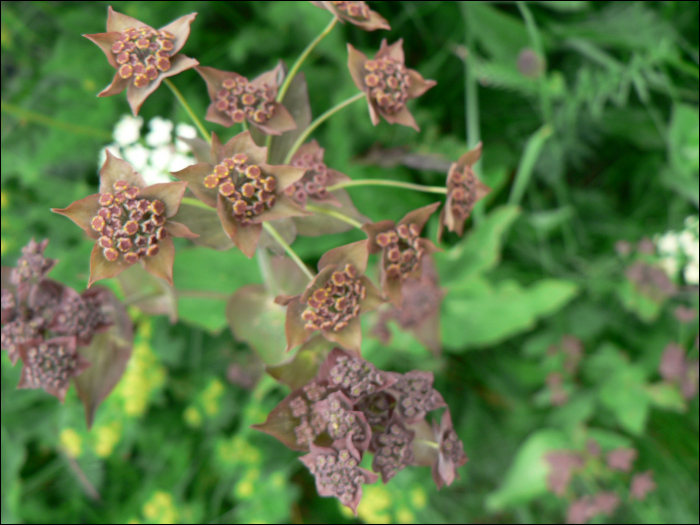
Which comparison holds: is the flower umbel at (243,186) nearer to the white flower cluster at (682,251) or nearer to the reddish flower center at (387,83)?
the reddish flower center at (387,83)

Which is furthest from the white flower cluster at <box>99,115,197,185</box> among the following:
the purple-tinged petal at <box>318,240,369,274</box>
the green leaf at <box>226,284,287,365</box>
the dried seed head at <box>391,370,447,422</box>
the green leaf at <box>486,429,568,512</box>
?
the green leaf at <box>486,429,568,512</box>

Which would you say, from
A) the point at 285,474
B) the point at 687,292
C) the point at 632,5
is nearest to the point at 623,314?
the point at 687,292

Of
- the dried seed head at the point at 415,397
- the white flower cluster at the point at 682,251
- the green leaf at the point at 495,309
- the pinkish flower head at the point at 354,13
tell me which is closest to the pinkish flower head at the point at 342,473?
the dried seed head at the point at 415,397

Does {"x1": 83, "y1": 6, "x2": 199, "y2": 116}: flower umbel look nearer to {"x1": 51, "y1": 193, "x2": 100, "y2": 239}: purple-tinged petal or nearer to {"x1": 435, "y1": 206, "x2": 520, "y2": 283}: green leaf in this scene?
{"x1": 51, "y1": 193, "x2": 100, "y2": 239}: purple-tinged petal

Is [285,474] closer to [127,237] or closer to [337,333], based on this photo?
[337,333]

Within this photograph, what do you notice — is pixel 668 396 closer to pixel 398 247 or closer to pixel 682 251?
pixel 682 251

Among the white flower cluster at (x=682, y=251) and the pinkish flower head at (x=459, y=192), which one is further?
the white flower cluster at (x=682, y=251)
